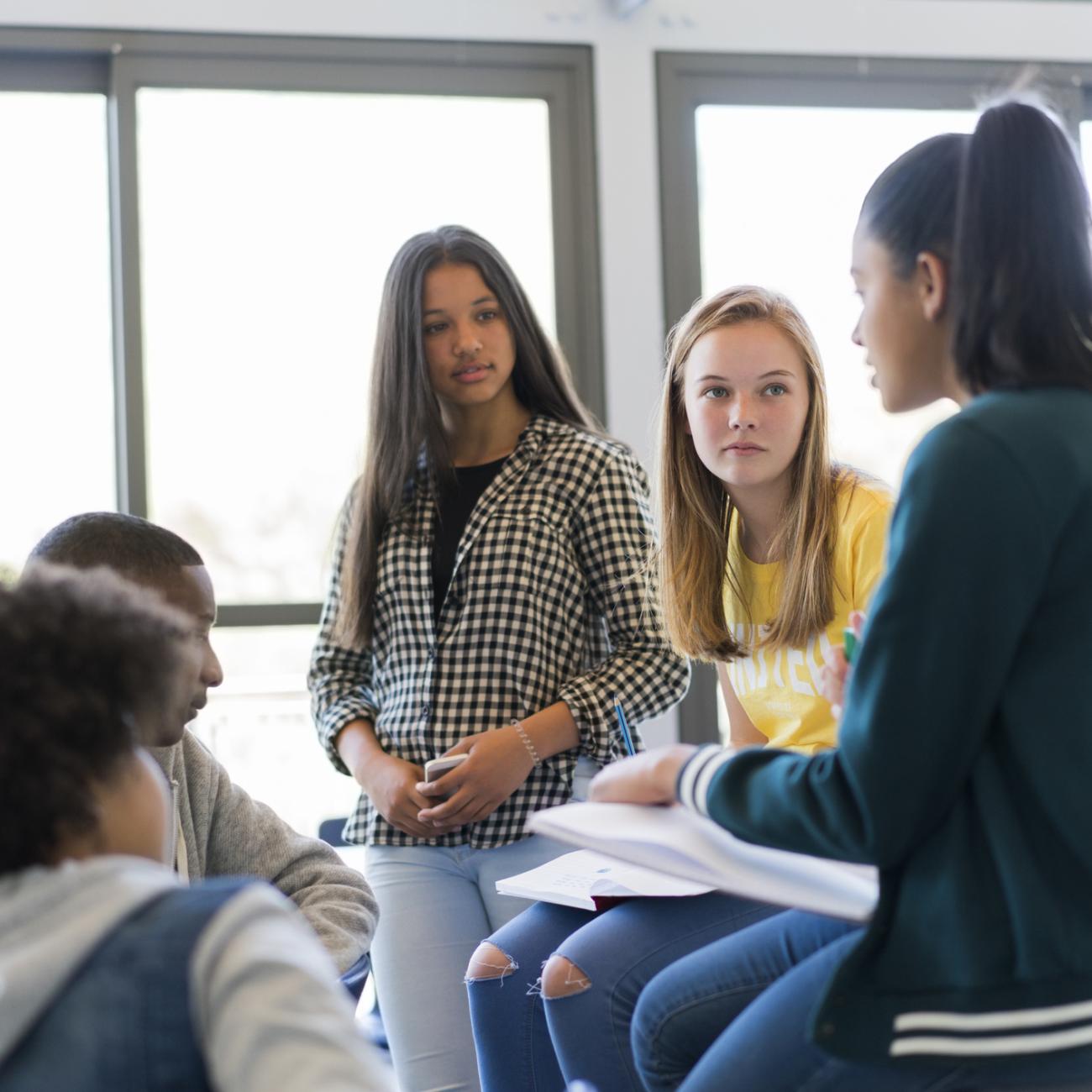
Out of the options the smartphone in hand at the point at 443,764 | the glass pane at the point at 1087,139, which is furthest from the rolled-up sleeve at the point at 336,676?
the glass pane at the point at 1087,139

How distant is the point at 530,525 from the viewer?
2.17 m

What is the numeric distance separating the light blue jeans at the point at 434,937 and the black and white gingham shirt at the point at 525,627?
0.03 metres

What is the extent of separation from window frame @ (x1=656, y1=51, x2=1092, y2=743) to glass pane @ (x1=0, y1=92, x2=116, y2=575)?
4.59 ft

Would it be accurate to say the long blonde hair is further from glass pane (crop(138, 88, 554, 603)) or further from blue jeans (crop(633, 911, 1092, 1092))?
glass pane (crop(138, 88, 554, 603))

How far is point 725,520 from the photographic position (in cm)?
189

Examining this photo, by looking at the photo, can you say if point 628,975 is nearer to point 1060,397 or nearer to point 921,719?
point 921,719

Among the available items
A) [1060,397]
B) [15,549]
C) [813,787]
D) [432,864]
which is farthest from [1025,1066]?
[15,549]

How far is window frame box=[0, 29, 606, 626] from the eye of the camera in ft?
10.5

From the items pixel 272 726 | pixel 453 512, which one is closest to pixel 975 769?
pixel 453 512

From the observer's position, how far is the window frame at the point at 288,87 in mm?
3213

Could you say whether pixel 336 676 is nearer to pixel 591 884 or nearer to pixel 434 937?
pixel 434 937

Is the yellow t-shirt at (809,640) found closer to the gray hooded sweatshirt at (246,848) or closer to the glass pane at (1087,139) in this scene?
the gray hooded sweatshirt at (246,848)

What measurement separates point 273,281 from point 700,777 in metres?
2.49

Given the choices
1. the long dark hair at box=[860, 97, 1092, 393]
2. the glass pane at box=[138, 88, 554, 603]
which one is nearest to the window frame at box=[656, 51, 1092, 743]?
the glass pane at box=[138, 88, 554, 603]
